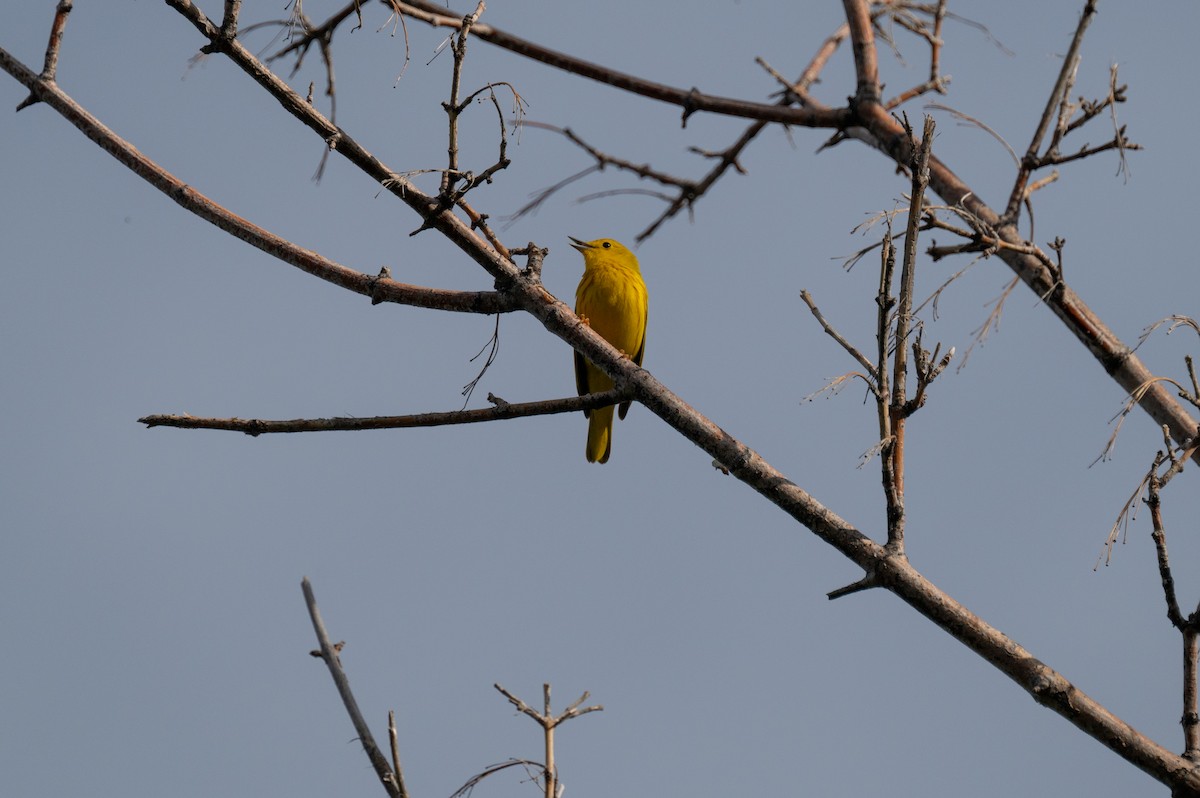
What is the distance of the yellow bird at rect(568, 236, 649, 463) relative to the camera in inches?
323

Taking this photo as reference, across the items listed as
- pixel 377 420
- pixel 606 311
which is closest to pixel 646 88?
pixel 606 311

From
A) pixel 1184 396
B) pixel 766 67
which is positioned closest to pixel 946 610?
pixel 1184 396

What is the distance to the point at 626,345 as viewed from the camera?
8320 millimetres

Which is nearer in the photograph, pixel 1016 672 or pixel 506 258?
pixel 1016 672

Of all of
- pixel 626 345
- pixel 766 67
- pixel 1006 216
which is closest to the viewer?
pixel 1006 216

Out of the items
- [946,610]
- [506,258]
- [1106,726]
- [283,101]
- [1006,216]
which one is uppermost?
[1006,216]

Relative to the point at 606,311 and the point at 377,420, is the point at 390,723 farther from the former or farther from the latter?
the point at 606,311

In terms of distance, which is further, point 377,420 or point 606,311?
point 606,311

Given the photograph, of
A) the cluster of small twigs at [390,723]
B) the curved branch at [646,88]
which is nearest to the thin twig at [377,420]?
the cluster of small twigs at [390,723]

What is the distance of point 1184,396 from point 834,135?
3.18 meters

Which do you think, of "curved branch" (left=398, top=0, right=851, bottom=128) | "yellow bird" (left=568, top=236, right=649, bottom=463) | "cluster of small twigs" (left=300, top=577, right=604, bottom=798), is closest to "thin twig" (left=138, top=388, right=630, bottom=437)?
→ "cluster of small twigs" (left=300, top=577, right=604, bottom=798)

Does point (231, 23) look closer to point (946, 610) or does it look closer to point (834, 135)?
point (946, 610)

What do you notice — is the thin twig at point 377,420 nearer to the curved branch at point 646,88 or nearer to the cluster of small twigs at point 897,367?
the cluster of small twigs at point 897,367

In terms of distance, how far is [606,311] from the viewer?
8180 millimetres
